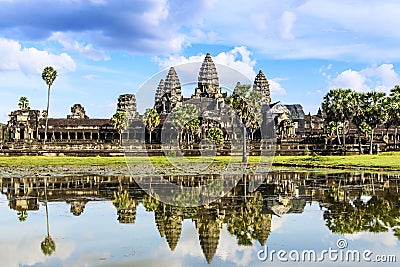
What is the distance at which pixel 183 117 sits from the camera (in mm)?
83938

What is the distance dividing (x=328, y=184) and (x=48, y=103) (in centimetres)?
5861

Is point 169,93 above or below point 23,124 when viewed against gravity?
above

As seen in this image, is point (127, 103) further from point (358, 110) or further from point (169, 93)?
point (358, 110)

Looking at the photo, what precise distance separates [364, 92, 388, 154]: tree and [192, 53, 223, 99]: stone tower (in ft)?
141

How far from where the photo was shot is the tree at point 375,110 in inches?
2566

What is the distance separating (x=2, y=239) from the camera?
45.1 ft

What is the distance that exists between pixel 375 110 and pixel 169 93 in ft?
184

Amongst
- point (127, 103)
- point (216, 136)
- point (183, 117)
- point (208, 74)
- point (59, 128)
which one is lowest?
point (216, 136)

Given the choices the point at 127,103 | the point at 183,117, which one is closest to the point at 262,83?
the point at 127,103

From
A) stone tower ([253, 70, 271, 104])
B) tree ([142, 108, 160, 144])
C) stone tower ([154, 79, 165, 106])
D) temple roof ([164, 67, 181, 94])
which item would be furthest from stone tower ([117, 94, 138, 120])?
stone tower ([253, 70, 271, 104])

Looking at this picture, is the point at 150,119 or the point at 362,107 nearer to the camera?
the point at 362,107

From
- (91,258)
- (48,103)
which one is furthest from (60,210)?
(48,103)

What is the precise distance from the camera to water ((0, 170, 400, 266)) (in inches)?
458

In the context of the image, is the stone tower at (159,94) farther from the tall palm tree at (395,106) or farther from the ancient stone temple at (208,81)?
the tall palm tree at (395,106)
